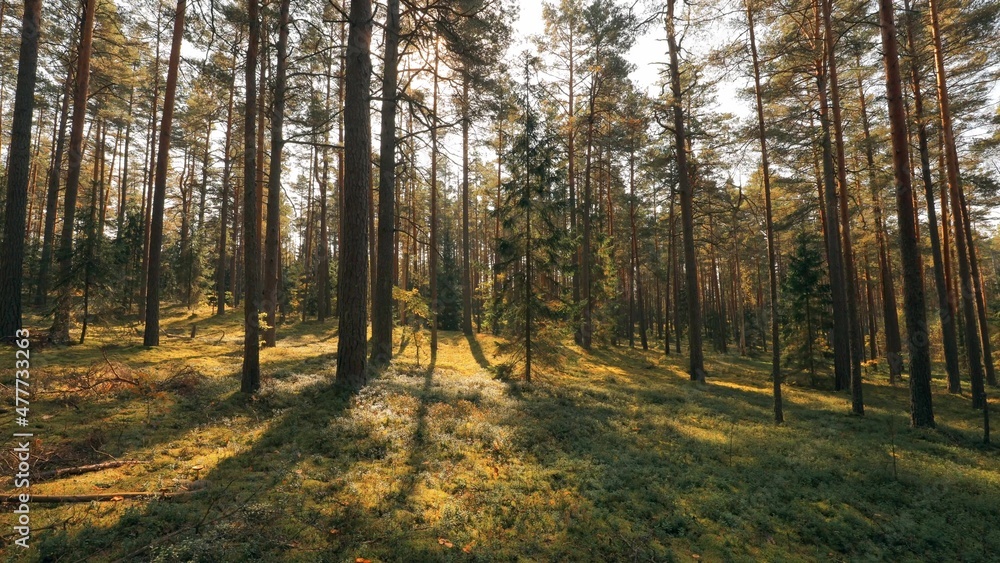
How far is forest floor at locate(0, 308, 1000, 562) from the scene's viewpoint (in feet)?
13.3

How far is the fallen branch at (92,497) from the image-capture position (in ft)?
12.7

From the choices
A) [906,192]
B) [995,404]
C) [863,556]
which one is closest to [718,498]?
[863,556]

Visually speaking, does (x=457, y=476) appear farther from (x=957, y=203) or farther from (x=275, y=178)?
(x=957, y=203)

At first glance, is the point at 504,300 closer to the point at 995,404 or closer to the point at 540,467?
the point at 540,467

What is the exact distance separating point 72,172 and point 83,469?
13290mm

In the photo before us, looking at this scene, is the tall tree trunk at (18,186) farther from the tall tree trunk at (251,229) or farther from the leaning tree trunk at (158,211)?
the tall tree trunk at (251,229)

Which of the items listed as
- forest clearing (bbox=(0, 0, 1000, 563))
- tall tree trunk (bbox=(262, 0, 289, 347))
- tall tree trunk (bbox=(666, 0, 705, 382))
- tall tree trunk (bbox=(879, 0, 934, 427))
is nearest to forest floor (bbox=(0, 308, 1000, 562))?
forest clearing (bbox=(0, 0, 1000, 563))

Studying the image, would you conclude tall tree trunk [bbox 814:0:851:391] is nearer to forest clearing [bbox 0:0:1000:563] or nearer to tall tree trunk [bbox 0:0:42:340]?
forest clearing [bbox 0:0:1000:563]

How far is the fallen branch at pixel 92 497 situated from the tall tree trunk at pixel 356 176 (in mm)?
4521

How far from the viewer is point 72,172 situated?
12945mm

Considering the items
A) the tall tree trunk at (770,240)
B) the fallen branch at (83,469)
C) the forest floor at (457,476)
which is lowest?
the forest floor at (457,476)

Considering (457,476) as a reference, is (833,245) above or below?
above

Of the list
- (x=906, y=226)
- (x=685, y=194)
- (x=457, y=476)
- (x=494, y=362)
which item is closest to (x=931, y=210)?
(x=906, y=226)

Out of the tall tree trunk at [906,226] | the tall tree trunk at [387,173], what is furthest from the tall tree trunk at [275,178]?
the tall tree trunk at [906,226]
